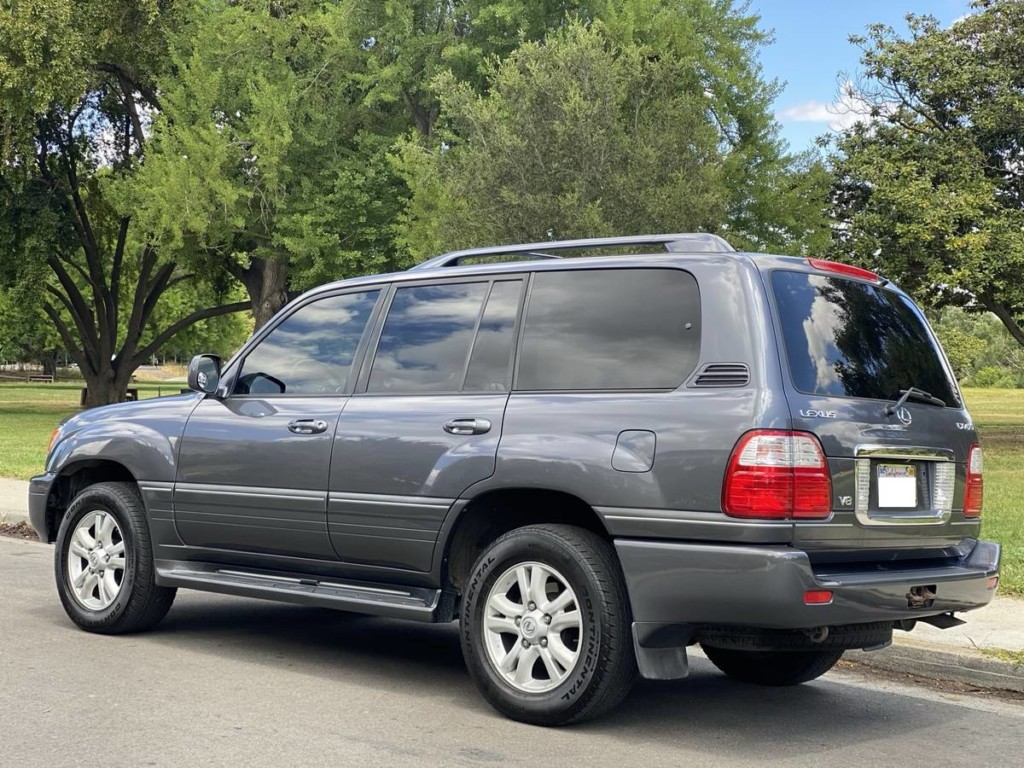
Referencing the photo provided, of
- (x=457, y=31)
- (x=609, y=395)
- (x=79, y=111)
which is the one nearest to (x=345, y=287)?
(x=609, y=395)

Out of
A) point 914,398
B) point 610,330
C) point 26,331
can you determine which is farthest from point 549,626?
point 26,331

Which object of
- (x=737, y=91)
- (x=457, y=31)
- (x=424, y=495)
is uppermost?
(x=457, y=31)

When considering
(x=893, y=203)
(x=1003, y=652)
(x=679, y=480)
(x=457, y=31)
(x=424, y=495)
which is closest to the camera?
(x=679, y=480)

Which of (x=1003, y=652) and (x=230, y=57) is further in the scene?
(x=230, y=57)

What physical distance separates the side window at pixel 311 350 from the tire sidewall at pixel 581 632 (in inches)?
56.0

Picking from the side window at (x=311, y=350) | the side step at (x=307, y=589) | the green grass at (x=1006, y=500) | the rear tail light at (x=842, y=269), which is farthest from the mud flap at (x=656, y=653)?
the green grass at (x=1006, y=500)

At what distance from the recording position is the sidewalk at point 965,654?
677 cm

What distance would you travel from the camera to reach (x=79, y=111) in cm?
3862

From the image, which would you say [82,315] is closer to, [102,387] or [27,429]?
[102,387]

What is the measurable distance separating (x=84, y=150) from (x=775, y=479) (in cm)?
3771

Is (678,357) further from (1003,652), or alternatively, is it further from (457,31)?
(457,31)

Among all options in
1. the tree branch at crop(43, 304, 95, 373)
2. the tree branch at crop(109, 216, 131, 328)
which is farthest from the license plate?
the tree branch at crop(43, 304, 95, 373)

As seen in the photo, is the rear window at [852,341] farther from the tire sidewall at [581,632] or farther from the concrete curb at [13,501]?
the concrete curb at [13,501]

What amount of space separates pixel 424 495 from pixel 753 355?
1672 millimetres
